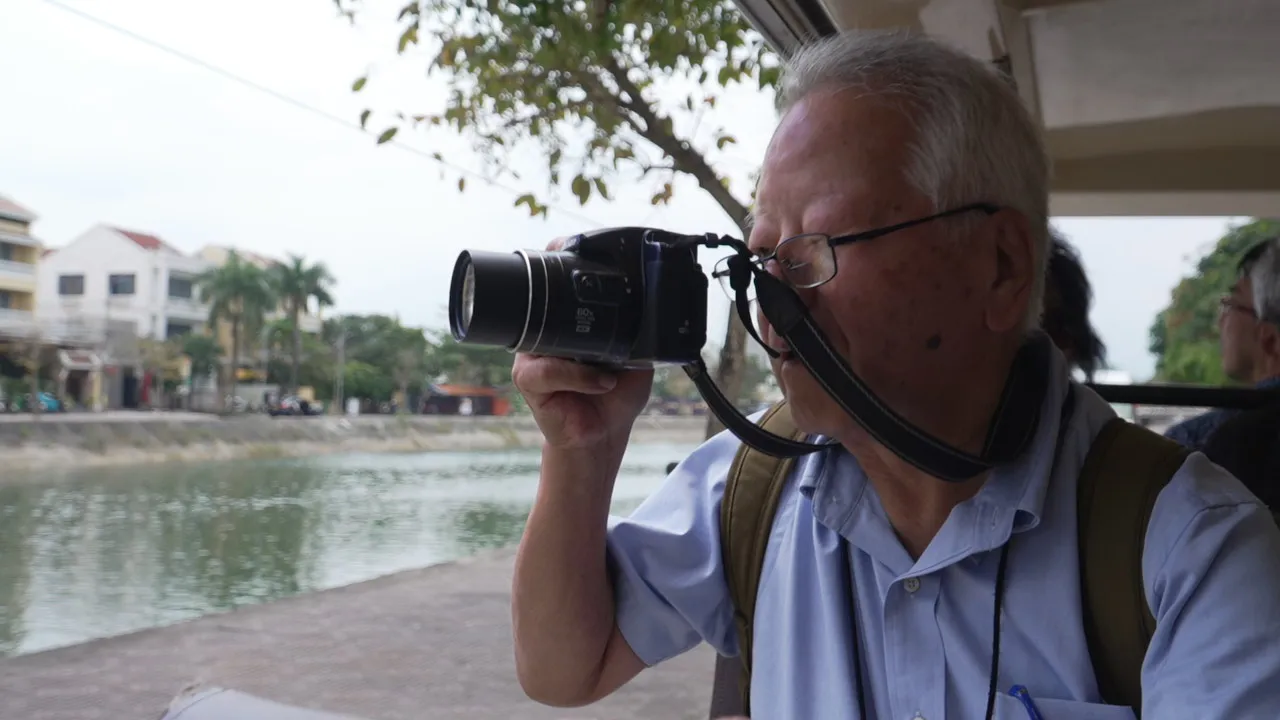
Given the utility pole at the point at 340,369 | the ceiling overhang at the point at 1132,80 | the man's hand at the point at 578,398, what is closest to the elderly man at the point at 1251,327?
the ceiling overhang at the point at 1132,80

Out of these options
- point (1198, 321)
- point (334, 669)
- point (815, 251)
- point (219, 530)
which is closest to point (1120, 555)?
point (815, 251)

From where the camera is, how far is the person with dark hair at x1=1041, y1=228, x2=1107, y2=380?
6.68 feet

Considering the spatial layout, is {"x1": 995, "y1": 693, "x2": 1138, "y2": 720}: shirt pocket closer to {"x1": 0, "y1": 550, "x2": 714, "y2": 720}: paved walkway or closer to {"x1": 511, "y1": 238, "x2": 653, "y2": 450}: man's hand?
{"x1": 511, "y1": 238, "x2": 653, "y2": 450}: man's hand

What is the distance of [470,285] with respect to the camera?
3.05 feet

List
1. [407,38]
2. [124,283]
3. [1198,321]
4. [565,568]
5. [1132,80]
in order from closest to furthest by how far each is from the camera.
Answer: [565,568], [1132,80], [1198,321], [407,38], [124,283]

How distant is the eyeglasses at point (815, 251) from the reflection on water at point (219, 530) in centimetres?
161

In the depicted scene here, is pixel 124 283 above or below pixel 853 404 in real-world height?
above

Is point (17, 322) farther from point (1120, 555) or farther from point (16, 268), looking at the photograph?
point (1120, 555)

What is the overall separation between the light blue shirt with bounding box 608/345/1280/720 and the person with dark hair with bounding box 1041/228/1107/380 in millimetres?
Answer: 1058

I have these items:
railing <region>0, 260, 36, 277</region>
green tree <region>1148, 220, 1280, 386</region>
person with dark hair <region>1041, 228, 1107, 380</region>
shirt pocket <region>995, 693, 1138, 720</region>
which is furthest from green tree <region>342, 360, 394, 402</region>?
shirt pocket <region>995, 693, 1138, 720</region>

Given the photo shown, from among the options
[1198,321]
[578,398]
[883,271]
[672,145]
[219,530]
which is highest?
[672,145]

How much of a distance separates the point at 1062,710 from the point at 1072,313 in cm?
137

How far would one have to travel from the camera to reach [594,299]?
36.8 inches

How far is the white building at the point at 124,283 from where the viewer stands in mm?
4465
